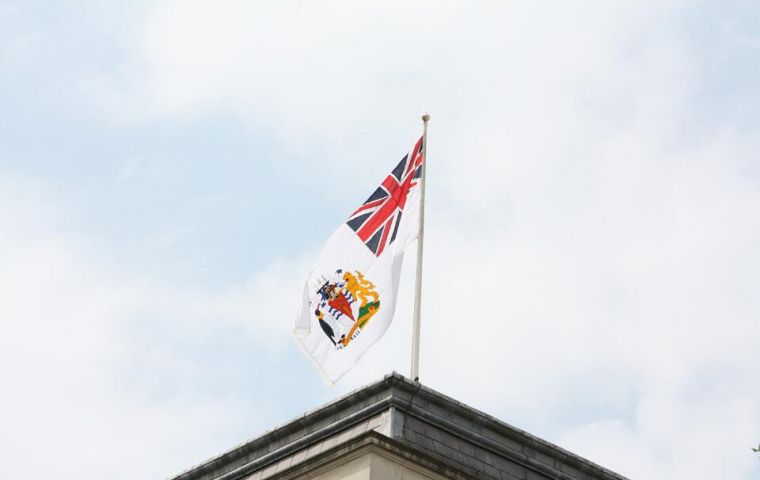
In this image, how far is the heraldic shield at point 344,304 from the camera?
84.1ft

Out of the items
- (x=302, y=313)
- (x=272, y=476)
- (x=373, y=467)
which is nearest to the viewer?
(x=373, y=467)

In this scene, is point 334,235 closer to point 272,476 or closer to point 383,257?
point 383,257

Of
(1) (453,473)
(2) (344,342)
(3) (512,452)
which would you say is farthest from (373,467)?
(2) (344,342)

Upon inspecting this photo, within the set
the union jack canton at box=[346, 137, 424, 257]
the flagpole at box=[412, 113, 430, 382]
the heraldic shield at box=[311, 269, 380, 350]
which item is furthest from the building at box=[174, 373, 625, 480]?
the union jack canton at box=[346, 137, 424, 257]

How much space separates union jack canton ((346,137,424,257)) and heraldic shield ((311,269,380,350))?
84 cm

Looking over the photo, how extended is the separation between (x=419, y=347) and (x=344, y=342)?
6.06 ft

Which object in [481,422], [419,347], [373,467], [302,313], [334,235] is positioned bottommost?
[373,467]

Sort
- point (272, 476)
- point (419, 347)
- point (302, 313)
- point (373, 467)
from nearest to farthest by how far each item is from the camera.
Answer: point (373, 467), point (272, 476), point (419, 347), point (302, 313)

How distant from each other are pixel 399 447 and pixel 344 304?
5812 mm

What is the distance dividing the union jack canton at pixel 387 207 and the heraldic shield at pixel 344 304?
2.76 ft

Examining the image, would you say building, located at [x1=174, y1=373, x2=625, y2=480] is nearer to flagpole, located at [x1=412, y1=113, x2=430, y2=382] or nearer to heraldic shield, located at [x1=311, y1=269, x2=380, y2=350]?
flagpole, located at [x1=412, y1=113, x2=430, y2=382]

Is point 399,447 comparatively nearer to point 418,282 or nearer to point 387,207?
point 418,282

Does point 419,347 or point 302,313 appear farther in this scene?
point 302,313

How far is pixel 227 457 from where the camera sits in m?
23.2
